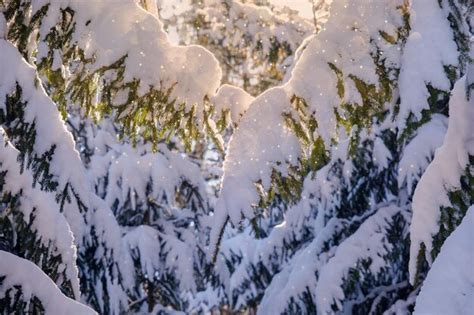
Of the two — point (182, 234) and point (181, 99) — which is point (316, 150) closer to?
point (181, 99)

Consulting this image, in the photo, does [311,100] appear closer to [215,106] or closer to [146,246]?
[215,106]

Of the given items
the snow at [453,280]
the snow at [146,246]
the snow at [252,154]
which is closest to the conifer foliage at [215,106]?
the snow at [252,154]

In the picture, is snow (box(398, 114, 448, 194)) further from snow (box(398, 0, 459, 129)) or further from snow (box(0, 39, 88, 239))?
snow (box(0, 39, 88, 239))

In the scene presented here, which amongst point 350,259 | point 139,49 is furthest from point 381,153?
point 139,49

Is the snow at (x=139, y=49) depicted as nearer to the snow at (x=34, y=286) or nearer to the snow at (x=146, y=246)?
the snow at (x=34, y=286)

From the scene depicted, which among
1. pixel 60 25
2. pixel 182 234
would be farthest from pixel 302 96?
pixel 182 234
